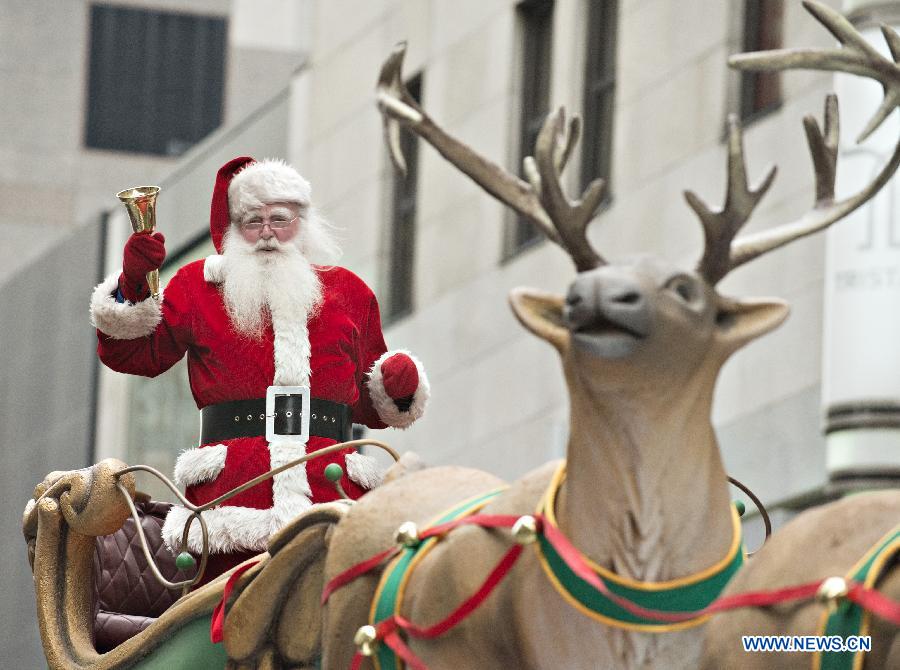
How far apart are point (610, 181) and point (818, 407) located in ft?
11.5

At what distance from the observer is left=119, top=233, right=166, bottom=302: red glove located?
6.73m

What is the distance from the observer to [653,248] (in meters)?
15.8

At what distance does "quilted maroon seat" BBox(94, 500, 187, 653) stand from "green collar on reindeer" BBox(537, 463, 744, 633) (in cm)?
241

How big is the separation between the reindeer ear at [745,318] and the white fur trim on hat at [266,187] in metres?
2.44

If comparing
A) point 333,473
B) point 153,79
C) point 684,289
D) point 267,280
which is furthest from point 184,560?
point 153,79

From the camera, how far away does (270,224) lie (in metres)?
7.30

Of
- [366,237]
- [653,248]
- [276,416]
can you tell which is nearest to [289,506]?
[276,416]

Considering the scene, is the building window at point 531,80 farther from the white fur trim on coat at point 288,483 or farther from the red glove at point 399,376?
the white fur trim on coat at point 288,483

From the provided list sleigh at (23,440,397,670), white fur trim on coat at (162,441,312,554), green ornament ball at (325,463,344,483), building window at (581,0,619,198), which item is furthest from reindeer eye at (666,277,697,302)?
building window at (581,0,619,198)

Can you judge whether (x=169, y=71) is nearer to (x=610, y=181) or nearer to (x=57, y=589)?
(x=610, y=181)

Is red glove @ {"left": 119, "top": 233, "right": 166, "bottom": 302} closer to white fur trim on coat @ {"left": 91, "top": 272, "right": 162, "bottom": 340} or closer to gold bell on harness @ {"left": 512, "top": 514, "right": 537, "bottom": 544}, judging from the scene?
white fur trim on coat @ {"left": 91, "top": 272, "right": 162, "bottom": 340}

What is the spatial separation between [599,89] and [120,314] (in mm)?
10623

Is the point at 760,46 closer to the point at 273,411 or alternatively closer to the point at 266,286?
the point at 266,286

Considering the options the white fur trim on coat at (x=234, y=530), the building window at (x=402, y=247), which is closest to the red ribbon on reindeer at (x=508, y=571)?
the white fur trim on coat at (x=234, y=530)
